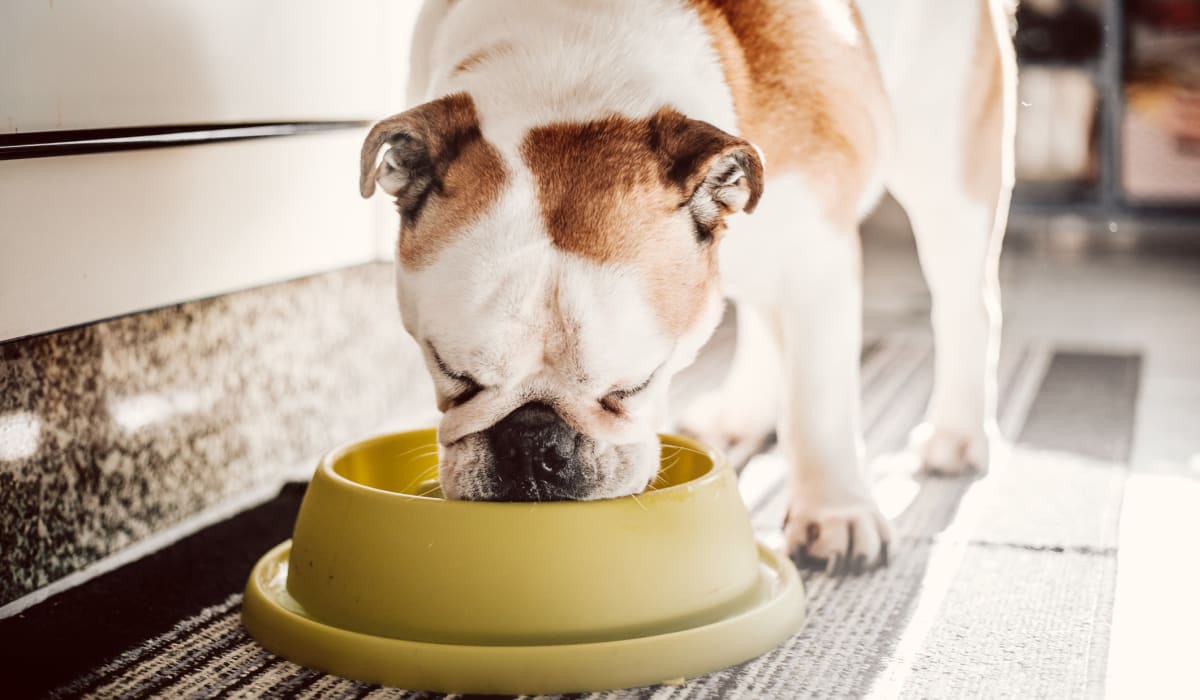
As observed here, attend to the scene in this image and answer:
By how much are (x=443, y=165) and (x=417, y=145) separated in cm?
4

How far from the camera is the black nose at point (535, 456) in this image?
153 cm

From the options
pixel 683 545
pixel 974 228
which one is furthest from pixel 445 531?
pixel 974 228

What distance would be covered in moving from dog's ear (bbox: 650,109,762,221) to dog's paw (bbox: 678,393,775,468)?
0.96 metres

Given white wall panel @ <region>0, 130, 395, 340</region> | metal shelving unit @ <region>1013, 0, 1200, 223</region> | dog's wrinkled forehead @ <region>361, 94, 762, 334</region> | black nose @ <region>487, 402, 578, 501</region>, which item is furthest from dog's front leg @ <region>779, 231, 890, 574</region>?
metal shelving unit @ <region>1013, 0, 1200, 223</region>

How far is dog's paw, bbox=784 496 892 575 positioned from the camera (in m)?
1.86

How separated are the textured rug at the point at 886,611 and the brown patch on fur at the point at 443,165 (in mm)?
533

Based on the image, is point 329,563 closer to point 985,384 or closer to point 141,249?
point 141,249

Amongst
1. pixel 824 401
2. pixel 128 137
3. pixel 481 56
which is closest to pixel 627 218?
pixel 481 56

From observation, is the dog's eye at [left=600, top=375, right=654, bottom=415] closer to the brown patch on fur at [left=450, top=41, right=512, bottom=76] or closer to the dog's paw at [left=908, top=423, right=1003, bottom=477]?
the brown patch on fur at [left=450, top=41, right=512, bottom=76]

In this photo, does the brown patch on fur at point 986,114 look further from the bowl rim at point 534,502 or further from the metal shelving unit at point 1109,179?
the metal shelving unit at point 1109,179

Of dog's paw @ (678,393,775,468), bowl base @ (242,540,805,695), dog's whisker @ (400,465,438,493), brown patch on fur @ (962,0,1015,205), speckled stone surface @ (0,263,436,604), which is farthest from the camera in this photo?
dog's paw @ (678,393,775,468)

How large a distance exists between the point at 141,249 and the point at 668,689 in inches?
38.1

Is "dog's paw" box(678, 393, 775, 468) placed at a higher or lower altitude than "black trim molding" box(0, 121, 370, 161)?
lower

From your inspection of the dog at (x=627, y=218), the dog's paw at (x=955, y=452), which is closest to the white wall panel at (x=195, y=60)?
the dog at (x=627, y=218)
